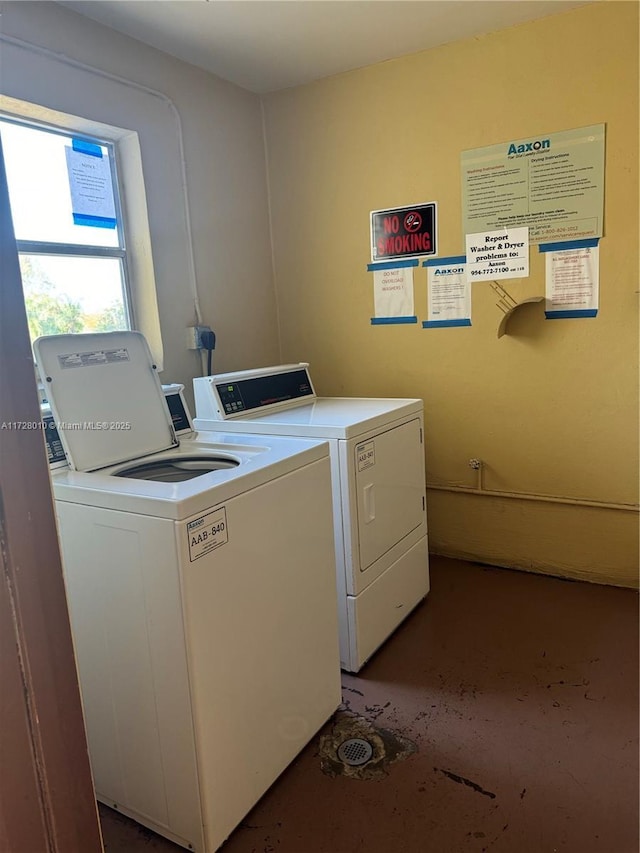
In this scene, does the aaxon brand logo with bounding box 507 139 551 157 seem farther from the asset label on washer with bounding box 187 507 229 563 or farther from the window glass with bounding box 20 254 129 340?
the asset label on washer with bounding box 187 507 229 563

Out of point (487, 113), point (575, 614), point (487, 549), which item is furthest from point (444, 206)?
point (575, 614)

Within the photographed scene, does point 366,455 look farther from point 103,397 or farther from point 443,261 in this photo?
point 443,261

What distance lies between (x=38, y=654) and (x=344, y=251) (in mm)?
2570

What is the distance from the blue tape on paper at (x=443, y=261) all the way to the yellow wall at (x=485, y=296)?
0.05 m

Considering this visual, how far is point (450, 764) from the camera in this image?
172 cm

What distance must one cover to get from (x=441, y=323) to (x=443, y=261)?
0.99 feet

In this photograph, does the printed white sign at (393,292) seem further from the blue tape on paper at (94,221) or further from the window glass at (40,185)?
the window glass at (40,185)

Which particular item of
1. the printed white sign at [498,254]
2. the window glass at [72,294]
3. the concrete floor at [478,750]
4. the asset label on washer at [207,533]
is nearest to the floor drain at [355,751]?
the concrete floor at [478,750]

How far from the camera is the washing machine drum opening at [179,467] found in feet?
6.19

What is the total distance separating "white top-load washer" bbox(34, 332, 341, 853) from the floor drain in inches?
4.4

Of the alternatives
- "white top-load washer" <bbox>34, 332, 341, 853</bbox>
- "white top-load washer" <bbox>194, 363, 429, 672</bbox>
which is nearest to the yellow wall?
"white top-load washer" <bbox>194, 363, 429, 672</bbox>

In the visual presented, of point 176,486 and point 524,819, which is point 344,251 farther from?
point 524,819

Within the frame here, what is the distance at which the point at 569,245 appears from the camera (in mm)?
2555

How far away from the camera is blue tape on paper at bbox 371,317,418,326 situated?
9.78 ft
